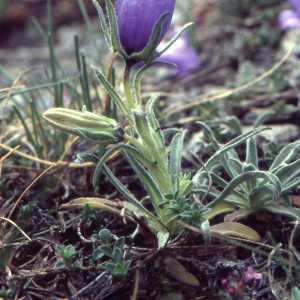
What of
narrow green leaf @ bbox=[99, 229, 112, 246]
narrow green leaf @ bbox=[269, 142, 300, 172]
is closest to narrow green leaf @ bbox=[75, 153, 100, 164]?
narrow green leaf @ bbox=[99, 229, 112, 246]

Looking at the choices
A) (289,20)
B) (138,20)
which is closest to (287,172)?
(138,20)

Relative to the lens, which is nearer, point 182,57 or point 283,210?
point 283,210

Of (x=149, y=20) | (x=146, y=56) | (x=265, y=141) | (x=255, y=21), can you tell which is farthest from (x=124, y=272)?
(x=255, y=21)

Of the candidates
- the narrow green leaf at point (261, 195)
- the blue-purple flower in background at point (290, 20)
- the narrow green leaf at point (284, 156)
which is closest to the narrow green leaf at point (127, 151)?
the narrow green leaf at point (261, 195)

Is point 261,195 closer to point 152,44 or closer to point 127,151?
point 127,151

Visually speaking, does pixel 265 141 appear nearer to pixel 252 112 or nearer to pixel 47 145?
pixel 252 112
